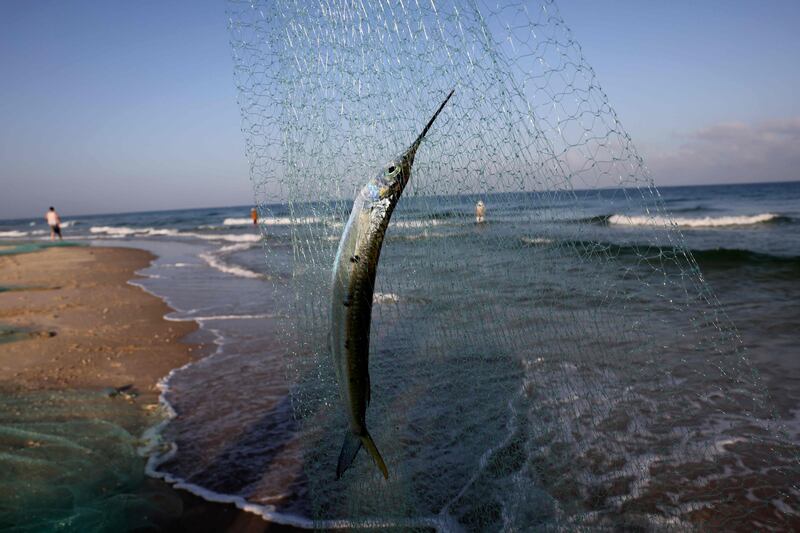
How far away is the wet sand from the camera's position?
4.18 m

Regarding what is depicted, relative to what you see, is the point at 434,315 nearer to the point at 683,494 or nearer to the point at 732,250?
the point at 683,494

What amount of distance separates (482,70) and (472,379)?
3252 mm

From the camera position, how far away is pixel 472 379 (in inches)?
215

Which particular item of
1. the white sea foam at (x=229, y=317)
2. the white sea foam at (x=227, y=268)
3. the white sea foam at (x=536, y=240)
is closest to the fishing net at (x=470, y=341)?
the white sea foam at (x=536, y=240)

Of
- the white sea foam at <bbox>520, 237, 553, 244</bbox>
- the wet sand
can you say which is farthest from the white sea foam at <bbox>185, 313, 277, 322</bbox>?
the white sea foam at <bbox>520, 237, 553, 244</bbox>

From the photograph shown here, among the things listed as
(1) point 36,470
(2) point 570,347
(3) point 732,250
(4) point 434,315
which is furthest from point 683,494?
(3) point 732,250

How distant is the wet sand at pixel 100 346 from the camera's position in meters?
4.18

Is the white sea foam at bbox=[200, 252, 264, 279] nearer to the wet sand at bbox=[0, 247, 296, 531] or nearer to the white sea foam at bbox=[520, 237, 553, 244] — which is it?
the wet sand at bbox=[0, 247, 296, 531]

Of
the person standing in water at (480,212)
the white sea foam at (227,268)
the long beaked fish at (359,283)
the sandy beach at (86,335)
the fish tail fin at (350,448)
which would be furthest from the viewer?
the white sea foam at (227,268)

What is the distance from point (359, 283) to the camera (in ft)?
7.25

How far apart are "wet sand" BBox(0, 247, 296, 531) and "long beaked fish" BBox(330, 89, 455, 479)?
200cm

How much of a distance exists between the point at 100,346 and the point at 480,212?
23.7 feet

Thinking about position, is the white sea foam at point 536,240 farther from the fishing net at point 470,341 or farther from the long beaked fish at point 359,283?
the long beaked fish at point 359,283

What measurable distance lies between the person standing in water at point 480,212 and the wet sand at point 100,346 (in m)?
2.89
